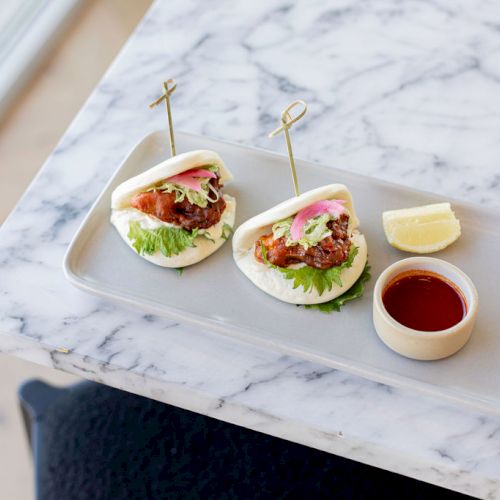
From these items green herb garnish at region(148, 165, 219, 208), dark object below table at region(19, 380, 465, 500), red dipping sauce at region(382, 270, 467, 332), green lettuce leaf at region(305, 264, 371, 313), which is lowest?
dark object below table at region(19, 380, 465, 500)

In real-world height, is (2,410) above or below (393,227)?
below

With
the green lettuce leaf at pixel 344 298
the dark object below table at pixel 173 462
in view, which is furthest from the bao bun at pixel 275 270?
the dark object below table at pixel 173 462

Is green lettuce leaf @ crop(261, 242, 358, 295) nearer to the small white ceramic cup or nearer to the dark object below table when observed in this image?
the small white ceramic cup

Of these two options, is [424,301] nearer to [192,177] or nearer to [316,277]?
[316,277]

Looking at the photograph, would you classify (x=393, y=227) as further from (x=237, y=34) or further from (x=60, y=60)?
(x=60, y=60)

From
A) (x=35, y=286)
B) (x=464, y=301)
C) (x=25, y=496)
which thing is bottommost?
(x=25, y=496)

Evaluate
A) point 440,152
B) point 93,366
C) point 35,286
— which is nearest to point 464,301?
point 440,152

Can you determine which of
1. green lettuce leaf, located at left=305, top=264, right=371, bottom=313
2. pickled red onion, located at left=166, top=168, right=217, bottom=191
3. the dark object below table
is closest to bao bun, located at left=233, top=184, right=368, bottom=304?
green lettuce leaf, located at left=305, top=264, right=371, bottom=313
